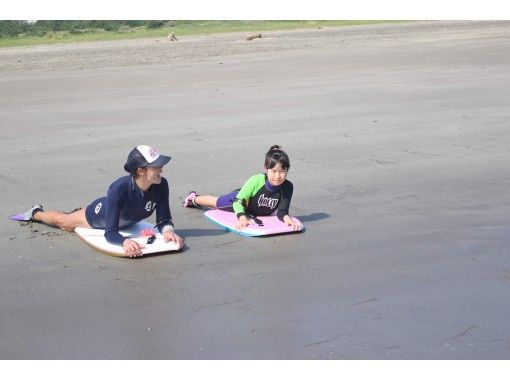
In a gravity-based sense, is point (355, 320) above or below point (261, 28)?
above

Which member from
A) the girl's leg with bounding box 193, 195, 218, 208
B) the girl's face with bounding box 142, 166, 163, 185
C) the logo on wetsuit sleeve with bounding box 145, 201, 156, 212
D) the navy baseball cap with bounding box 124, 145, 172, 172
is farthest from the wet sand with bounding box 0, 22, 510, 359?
the navy baseball cap with bounding box 124, 145, 172, 172

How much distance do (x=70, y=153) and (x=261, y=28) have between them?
3120cm

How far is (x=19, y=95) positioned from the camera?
1502 cm

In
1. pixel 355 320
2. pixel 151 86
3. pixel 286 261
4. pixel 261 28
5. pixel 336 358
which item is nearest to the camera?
pixel 336 358

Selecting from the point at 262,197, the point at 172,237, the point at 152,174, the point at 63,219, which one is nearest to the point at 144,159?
the point at 152,174

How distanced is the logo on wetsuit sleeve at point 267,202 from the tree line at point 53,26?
32017mm

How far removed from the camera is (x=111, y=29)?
1682 inches

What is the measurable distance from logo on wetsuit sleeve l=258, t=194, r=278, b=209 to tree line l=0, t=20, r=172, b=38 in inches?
1261

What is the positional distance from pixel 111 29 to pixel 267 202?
36813 millimetres

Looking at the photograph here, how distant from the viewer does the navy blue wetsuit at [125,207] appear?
6535 millimetres

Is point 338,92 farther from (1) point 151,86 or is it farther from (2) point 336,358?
(2) point 336,358

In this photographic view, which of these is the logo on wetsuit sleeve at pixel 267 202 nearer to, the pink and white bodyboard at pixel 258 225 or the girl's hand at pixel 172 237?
the pink and white bodyboard at pixel 258 225

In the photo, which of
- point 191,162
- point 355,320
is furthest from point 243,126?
point 355,320

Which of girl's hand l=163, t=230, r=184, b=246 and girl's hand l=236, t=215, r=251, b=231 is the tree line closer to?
girl's hand l=236, t=215, r=251, b=231
